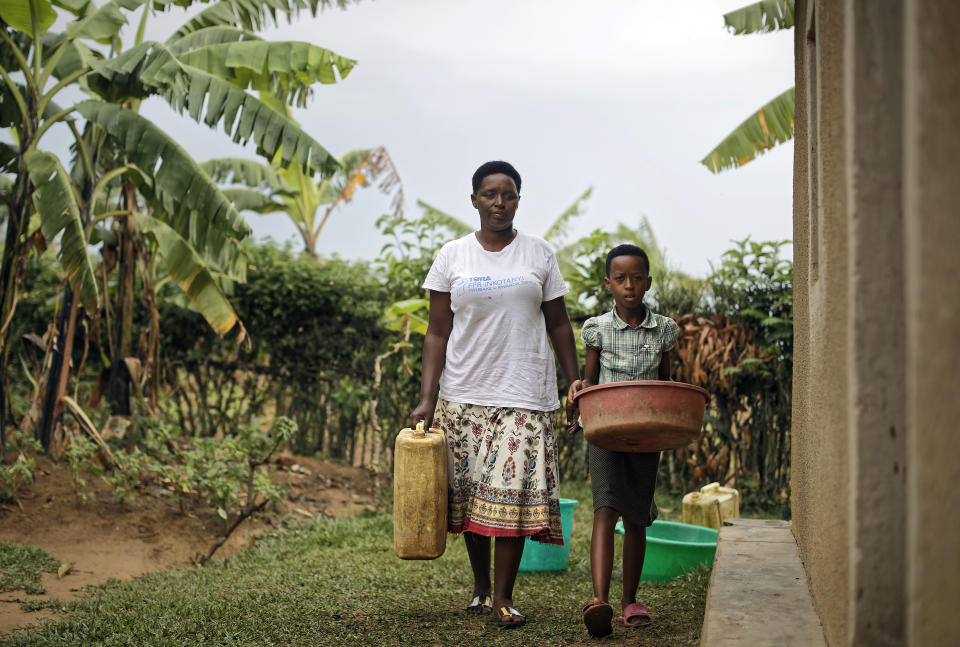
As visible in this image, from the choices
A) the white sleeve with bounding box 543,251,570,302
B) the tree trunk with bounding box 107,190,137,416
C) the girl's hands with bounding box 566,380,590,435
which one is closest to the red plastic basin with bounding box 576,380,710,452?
the girl's hands with bounding box 566,380,590,435

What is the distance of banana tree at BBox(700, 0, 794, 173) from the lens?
308 inches

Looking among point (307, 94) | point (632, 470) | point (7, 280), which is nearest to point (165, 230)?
point (7, 280)

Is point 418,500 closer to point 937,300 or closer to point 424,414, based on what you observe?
point 424,414

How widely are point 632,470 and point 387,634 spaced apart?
128 centimetres

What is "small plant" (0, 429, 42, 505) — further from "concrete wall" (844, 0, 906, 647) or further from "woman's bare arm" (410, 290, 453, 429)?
"concrete wall" (844, 0, 906, 647)

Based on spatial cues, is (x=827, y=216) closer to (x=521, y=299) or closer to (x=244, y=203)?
(x=521, y=299)

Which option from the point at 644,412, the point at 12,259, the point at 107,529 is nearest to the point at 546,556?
the point at 644,412

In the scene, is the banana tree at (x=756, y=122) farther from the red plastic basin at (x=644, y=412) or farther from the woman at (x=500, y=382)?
the red plastic basin at (x=644, y=412)

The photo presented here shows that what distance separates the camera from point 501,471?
12.8 feet

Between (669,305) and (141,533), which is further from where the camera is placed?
(669,305)

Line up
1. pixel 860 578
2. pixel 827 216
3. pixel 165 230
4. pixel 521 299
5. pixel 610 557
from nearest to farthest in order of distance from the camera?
pixel 860 578, pixel 827 216, pixel 610 557, pixel 521 299, pixel 165 230

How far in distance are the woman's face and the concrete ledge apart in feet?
5.73

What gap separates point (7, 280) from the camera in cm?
677

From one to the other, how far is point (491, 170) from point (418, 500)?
1514 mm
